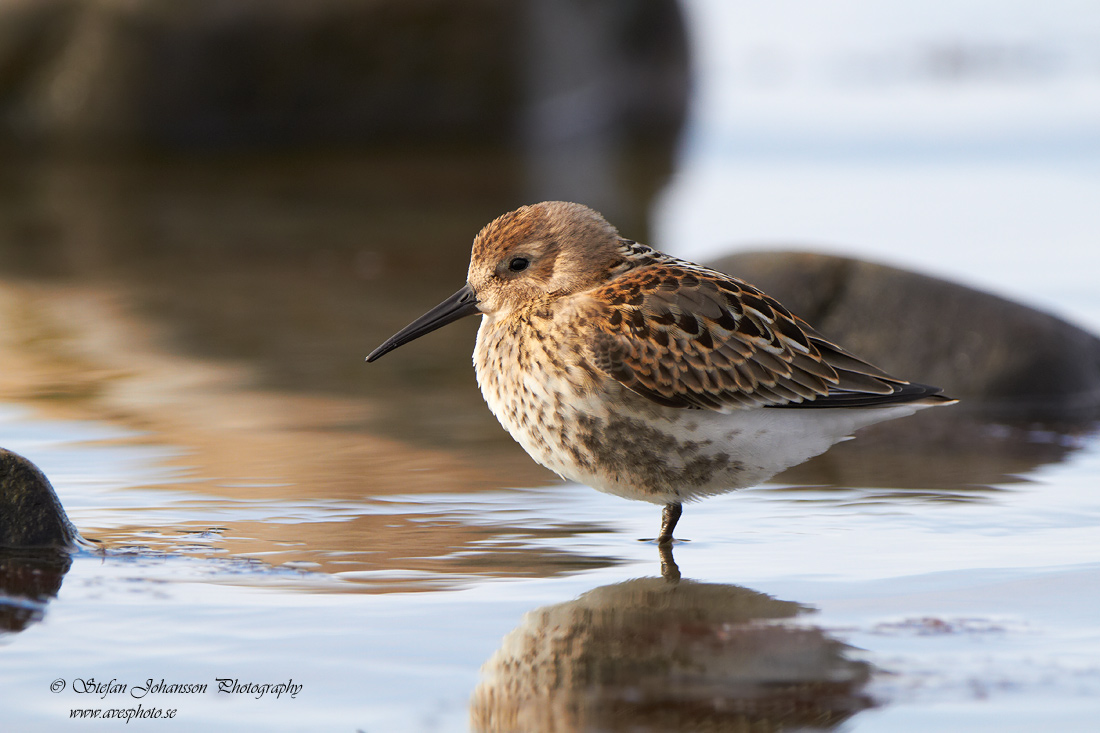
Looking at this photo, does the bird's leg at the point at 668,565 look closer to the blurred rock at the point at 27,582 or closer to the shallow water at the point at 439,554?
the shallow water at the point at 439,554

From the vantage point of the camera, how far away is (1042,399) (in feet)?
28.4

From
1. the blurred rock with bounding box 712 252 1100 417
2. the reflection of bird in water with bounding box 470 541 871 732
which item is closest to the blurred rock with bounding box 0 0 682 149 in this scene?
the blurred rock with bounding box 712 252 1100 417

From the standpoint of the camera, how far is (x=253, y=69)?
61.4 feet

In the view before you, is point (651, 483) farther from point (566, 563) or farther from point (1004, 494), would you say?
point (1004, 494)

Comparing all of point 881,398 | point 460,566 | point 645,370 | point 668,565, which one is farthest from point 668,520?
point 881,398

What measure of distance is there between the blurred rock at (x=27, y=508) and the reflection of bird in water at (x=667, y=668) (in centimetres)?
184

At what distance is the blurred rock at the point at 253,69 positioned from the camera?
59.9 ft

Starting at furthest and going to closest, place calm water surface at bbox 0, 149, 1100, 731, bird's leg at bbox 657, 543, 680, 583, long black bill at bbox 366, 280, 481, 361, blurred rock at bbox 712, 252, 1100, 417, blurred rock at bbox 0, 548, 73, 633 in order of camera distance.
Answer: blurred rock at bbox 712, 252, 1100, 417 < long black bill at bbox 366, 280, 481, 361 < bird's leg at bbox 657, 543, 680, 583 < blurred rock at bbox 0, 548, 73, 633 < calm water surface at bbox 0, 149, 1100, 731

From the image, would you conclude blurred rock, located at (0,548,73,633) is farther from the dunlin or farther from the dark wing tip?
the dark wing tip

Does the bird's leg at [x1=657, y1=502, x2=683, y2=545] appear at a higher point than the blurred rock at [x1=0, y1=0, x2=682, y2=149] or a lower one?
lower

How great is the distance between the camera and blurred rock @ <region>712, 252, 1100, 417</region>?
8.65 meters

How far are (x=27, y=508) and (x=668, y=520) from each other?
8.09 feet

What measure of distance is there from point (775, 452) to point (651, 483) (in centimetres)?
51

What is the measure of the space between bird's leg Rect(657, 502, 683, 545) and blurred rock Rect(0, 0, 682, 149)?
13.7 meters
